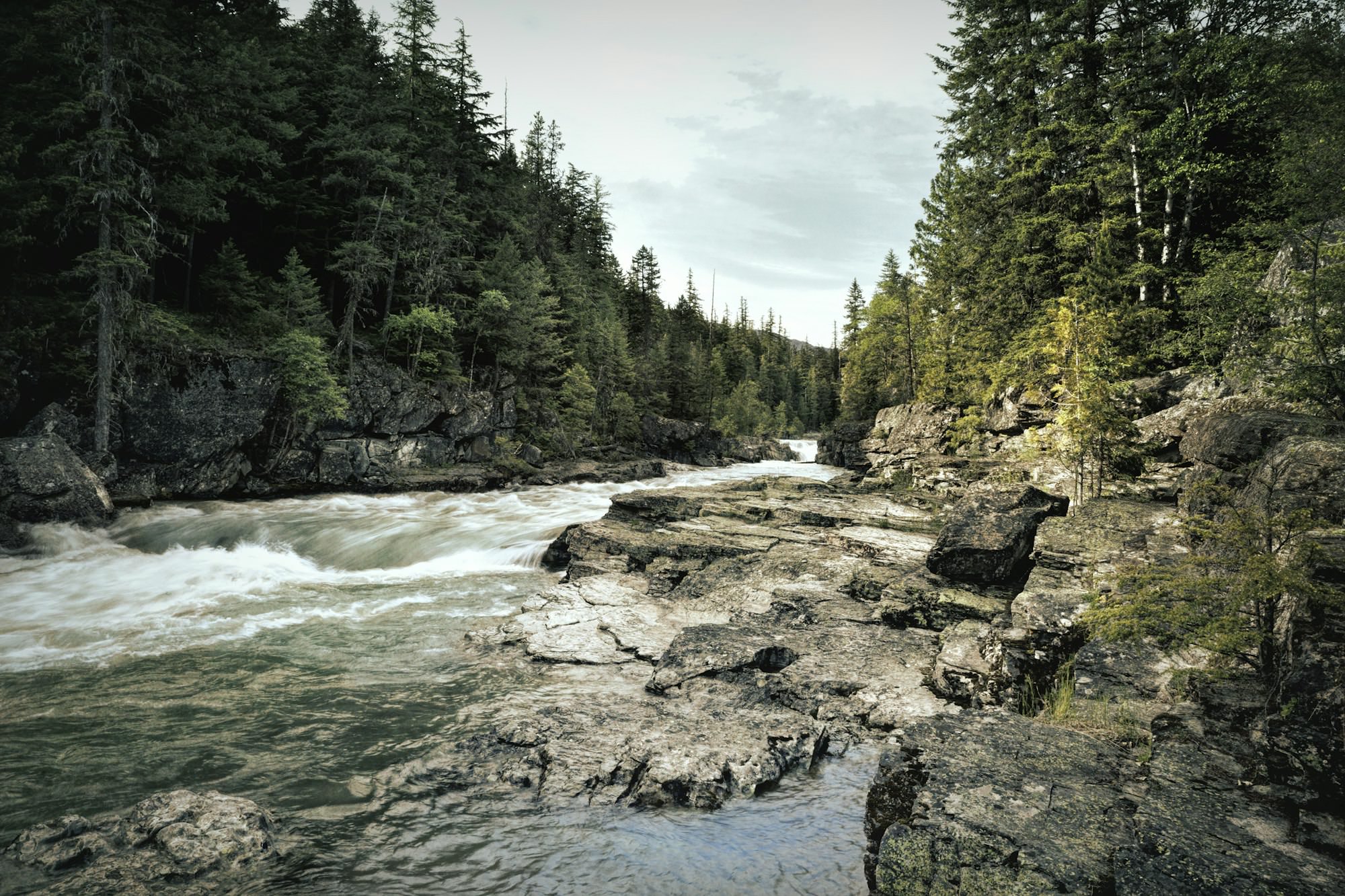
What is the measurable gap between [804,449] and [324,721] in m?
76.2

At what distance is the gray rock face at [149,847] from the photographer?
3941 mm

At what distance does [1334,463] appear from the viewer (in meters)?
6.04

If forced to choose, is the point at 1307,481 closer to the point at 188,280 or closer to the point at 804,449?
the point at 188,280

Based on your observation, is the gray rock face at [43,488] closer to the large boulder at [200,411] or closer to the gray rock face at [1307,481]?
the large boulder at [200,411]

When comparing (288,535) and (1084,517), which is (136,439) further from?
(1084,517)

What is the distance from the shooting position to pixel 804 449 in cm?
7944

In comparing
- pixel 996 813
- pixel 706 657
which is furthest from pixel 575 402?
pixel 996 813

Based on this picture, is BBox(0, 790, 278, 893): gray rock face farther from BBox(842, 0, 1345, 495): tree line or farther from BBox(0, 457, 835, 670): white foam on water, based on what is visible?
BBox(842, 0, 1345, 495): tree line

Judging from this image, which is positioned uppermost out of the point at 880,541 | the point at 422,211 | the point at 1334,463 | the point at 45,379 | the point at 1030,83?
the point at 1030,83

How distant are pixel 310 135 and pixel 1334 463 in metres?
40.9

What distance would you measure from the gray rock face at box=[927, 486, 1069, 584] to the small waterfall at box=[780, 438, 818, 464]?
52.6m

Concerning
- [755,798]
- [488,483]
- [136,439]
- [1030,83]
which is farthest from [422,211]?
[755,798]

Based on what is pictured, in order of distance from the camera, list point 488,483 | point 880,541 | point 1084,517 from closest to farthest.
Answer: point 1084,517, point 880,541, point 488,483

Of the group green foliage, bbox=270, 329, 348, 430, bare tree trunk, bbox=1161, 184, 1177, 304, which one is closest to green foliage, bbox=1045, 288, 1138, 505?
bare tree trunk, bbox=1161, 184, 1177, 304
